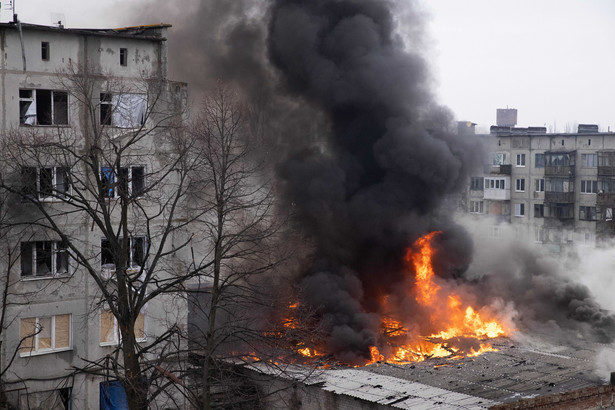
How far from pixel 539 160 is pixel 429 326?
1020 inches

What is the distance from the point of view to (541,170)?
168 ft

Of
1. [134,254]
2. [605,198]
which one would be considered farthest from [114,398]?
[605,198]

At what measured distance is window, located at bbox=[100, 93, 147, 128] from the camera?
18219mm

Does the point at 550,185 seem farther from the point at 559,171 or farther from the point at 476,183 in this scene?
the point at 476,183

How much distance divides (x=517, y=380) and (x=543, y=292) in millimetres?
12557

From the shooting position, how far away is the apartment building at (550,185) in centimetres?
4775

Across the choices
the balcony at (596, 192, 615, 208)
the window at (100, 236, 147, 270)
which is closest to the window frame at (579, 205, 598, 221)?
the balcony at (596, 192, 615, 208)

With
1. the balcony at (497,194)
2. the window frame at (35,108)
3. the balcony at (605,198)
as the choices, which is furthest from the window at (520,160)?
the window frame at (35,108)

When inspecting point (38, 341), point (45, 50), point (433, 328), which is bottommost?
point (433, 328)

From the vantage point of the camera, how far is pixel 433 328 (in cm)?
2866

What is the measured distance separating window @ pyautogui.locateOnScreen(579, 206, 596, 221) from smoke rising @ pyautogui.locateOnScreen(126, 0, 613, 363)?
58.7ft

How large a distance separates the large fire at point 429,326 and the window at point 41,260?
347 inches

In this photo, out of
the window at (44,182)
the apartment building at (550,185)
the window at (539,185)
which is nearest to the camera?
the window at (44,182)

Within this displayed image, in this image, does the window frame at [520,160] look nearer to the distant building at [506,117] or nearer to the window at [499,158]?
the window at [499,158]
